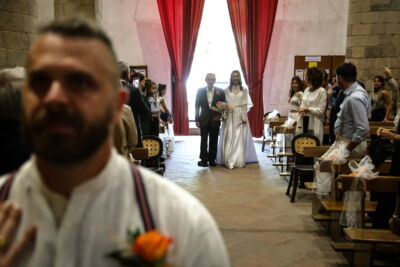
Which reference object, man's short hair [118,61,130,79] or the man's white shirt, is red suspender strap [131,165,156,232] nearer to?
the man's white shirt

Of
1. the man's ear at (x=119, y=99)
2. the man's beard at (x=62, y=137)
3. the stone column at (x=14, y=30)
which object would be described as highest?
the stone column at (x=14, y=30)

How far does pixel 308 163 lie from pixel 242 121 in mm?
1890

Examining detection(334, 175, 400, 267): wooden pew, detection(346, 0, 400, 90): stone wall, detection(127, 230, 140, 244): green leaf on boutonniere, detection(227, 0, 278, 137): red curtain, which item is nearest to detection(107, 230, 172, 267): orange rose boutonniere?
detection(127, 230, 140, 244): green leaf on boutonniere

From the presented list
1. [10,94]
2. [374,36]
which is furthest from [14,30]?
[374,36]

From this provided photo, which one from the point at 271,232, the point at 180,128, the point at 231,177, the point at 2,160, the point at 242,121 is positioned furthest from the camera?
the point at 180,128

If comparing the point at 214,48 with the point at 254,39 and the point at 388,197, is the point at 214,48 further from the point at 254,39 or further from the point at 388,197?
the point at 388,197

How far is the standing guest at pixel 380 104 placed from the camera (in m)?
6.51

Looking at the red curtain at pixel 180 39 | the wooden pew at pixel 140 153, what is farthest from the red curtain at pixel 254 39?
the wooden pew at pixel 140 153

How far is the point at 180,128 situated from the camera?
34.5 ft

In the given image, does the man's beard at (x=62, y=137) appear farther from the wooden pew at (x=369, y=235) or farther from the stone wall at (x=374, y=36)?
the stone wall at (x=374, y=36)

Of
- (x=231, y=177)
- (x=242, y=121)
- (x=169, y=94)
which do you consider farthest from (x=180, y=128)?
(x=231, y=177)

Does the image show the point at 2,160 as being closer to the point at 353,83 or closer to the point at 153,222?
the point at 153,222

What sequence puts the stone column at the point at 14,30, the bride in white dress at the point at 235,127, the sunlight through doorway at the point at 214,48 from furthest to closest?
the sunlight through doorway at the point at 214,48, the bride in white dress at the point at 235,127, the stone column at the point at 14,30

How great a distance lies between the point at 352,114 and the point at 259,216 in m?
1.53
